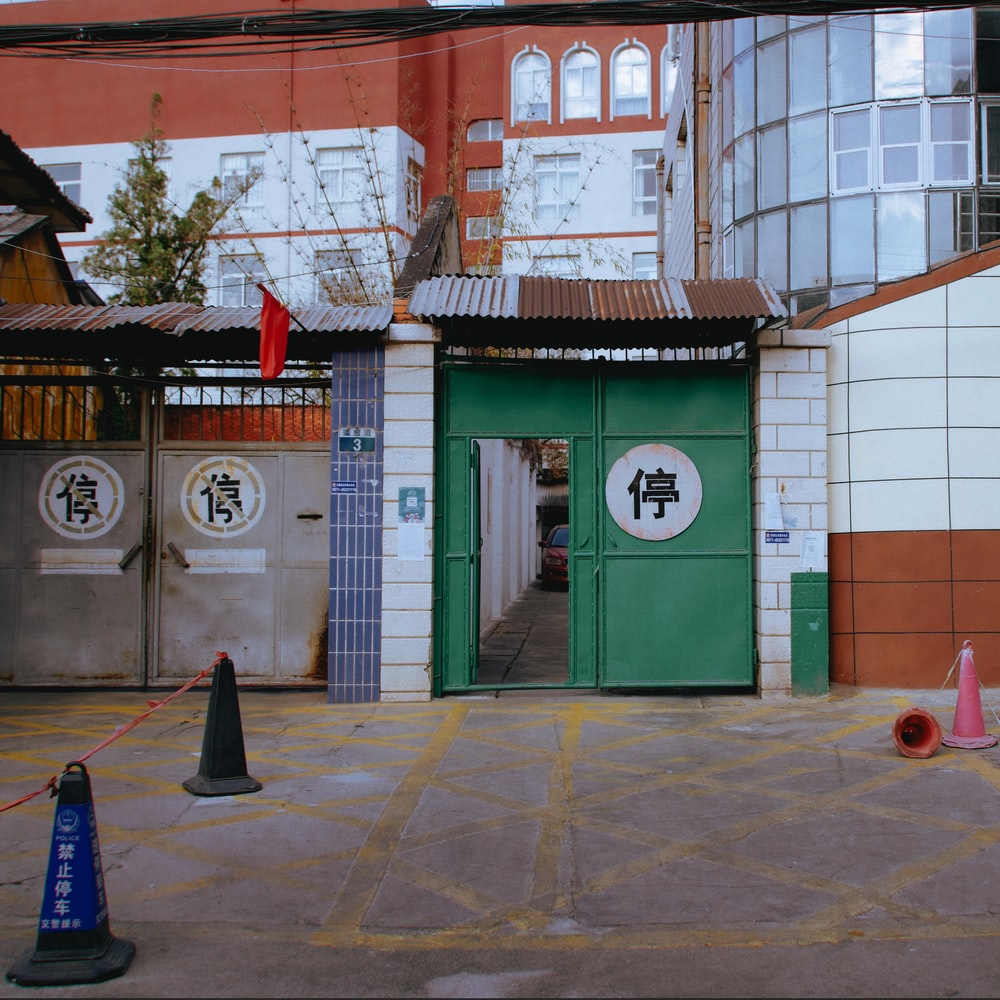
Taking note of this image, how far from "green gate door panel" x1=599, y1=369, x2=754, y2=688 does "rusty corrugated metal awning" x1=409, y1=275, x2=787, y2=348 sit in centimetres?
76

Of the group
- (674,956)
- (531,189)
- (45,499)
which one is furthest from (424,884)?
(531,189)

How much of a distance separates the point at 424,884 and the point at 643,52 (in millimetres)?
25966

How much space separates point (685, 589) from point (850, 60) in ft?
20.6

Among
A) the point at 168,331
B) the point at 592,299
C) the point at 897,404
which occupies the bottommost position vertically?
the point at 897,404

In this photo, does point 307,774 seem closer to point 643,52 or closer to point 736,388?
point 736,388

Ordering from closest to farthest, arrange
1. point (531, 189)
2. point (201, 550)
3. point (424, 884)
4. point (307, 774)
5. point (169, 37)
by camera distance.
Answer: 1. point (424, 884)
2. point (307, 774)
3. point (169, 37)
4. point (201, 550)
5. point (531, 189)

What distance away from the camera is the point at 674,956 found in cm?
378

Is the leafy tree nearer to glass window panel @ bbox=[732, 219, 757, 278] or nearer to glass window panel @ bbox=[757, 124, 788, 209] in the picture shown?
glass window panel @ bbox=[732, 219, 757, 278]

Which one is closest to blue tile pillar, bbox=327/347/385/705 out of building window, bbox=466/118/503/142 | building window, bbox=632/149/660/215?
building window, bbox=632/149/660/215

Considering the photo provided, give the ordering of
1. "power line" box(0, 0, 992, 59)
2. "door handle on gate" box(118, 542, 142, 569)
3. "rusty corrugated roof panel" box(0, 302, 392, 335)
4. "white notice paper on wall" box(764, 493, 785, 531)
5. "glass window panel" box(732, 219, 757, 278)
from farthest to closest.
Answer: "glass window panel" box(732, 219, 757, 278) < "door handle on gate" box(118, 542, 142, 569) < "white notice paper on wall" box(764, 493, 785, 531) < "rusty corrugated roof panel" box(0, 302, 392, 335) < "power line" box(0, 0, 992, 59)

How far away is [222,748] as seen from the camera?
596 centimetres

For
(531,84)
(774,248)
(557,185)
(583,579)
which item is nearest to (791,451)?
(583,579)

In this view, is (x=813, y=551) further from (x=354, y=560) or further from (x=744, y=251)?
(x=744, y=251)

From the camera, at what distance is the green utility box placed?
838cm
